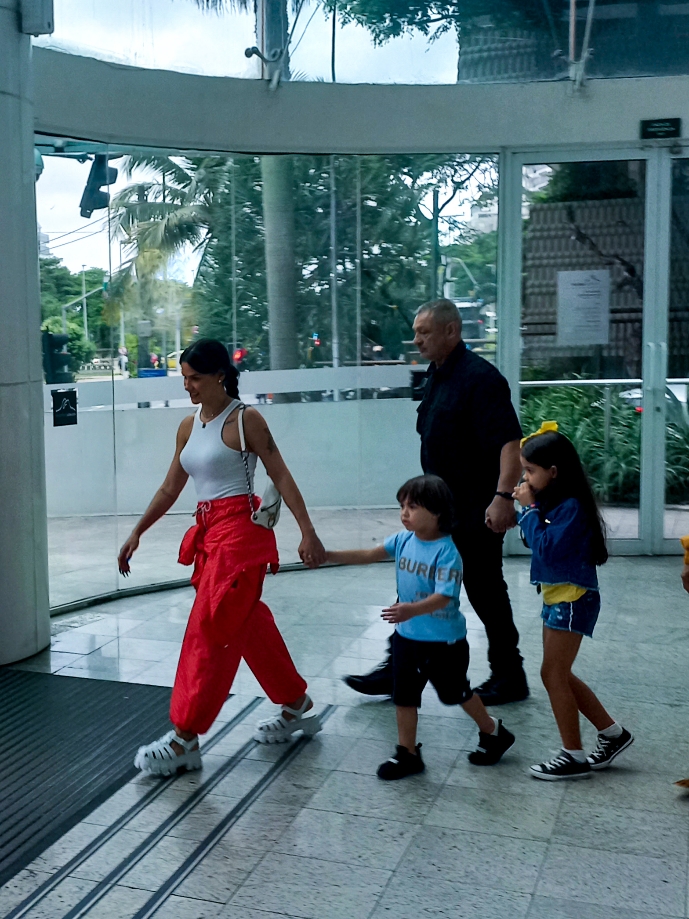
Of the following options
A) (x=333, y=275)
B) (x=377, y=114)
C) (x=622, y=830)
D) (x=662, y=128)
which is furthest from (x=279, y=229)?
(x=622, y=830)

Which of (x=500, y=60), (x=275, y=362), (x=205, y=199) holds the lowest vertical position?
(x=275, y=362)

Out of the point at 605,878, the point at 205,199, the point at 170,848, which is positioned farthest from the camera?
the point at 205,199

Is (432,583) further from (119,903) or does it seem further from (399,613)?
(119,903)

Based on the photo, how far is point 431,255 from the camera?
7.22 meters

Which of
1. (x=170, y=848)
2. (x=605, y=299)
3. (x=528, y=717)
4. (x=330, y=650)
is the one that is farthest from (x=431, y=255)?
(x=170, y=848)

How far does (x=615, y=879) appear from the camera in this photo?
3.11 m

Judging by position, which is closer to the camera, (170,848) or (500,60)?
(170,848)

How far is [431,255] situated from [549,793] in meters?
4.32

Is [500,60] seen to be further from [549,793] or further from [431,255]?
[549,793]

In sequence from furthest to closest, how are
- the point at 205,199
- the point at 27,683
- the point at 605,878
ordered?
the point at 205,199 < the point at 27,683 < the point at 605,878

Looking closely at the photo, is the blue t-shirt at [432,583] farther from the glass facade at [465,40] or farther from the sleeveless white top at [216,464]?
the glass facade at [465,40]

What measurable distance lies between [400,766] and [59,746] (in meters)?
1.35

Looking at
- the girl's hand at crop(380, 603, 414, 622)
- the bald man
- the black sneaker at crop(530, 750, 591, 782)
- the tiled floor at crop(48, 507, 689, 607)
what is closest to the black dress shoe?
the bald man

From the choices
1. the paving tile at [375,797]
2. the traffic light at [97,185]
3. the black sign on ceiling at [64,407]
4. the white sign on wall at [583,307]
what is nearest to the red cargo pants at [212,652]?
the paving tile at [375,797]
